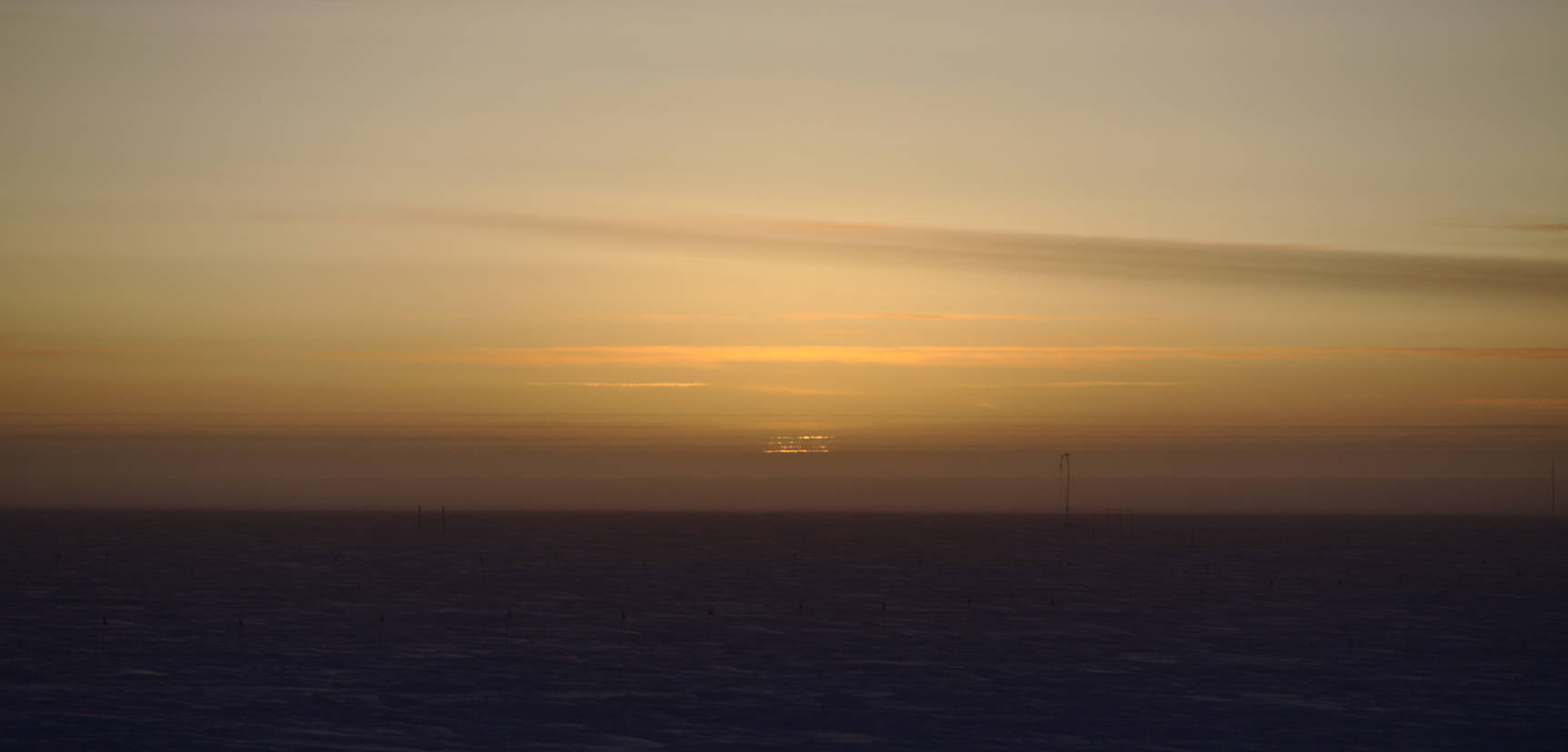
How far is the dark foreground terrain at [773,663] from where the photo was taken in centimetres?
5006

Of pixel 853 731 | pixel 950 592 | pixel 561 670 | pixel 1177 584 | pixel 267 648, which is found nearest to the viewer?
pixel 853 731

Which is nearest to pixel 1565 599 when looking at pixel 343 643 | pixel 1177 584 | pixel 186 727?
pixel 1177 584

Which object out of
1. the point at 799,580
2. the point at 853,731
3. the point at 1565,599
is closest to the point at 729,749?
the point at 853,731

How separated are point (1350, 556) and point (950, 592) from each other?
327 feet

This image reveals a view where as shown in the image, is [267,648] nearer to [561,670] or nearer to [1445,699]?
[561,670]

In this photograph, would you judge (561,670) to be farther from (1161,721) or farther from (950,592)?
(950,592)

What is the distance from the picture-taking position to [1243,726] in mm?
51594

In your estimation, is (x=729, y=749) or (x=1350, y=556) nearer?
(x=729, y=749)

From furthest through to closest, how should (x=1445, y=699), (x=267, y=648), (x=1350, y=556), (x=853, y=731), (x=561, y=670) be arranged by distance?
(x=1350, y=556) < (x=267, y=648) < (x=561, y=670) < (x=1445, y=699) < (x=853, y=731)

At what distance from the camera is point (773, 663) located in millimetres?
67938

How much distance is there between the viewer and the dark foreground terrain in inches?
1971

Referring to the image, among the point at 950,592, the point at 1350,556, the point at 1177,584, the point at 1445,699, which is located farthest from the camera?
the point at 1350,556

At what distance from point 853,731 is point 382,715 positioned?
18.4m

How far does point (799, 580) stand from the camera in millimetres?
129250
